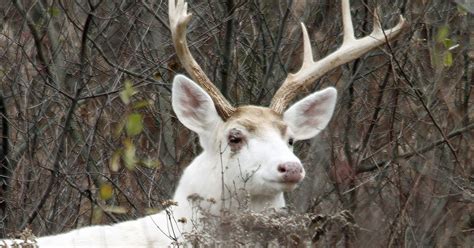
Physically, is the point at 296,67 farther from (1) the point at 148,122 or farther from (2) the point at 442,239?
(2) the point at 442,239

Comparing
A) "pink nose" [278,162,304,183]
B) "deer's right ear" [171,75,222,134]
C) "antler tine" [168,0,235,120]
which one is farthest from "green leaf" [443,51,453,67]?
"pink nose" [278,162,304,183]

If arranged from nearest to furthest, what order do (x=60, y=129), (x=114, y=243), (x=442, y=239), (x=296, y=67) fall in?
(x=442, y=239) → (x=114, y=243) → (x=60, y=129) → (x=296, y=67)

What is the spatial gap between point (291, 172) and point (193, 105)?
42.8 inches

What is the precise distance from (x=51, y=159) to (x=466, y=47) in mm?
3426

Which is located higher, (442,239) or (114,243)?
(114,243)

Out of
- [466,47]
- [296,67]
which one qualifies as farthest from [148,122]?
[466,47]

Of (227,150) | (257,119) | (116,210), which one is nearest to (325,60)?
(257,119)

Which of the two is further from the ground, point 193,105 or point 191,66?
point 191,66

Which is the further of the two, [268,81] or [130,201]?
[268,81]

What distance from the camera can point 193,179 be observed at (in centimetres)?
827

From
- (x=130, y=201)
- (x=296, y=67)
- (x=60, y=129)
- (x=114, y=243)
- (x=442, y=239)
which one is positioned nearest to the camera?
(x=442, y=239)

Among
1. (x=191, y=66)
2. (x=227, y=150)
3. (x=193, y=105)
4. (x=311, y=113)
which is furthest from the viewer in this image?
(x=311, y=113)

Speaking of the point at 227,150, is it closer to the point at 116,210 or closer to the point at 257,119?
the point at 257,119

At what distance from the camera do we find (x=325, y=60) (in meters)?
9.04
